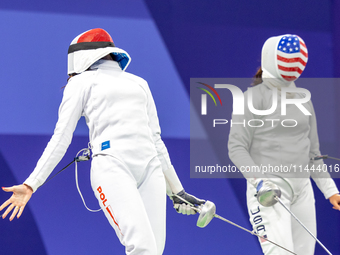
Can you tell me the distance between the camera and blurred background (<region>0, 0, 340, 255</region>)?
271 cm

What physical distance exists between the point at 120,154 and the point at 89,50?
51 centimetres

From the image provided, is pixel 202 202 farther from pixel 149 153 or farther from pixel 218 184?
pixel 218 184

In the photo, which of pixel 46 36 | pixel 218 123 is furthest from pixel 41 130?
pixel 218 123

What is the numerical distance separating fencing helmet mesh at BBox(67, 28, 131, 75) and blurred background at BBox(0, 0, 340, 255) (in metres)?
0.94

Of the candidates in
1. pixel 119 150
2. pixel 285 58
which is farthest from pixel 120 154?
pixel 285 58

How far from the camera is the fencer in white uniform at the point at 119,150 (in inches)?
60.9

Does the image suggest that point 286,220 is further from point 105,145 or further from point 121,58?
point 121,58

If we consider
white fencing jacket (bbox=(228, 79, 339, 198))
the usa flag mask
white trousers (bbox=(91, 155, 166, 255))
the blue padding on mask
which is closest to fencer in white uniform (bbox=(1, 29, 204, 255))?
white trousers (bbox=(91, 155, 166, 255))

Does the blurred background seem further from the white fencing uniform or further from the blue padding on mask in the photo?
the white fencing uniform

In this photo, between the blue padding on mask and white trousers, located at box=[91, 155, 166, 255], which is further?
the blue padding on mask

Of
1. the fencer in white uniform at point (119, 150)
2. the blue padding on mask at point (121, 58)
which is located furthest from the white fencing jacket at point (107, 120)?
the blue padding on mask at point (121, 58)

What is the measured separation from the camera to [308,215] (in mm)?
2008

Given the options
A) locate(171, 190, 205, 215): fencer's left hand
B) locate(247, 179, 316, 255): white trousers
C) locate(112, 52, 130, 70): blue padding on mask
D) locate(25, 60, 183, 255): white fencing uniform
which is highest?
locate(112, 52, 130, 70): blue padding on mask

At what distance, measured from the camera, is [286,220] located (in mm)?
1904
